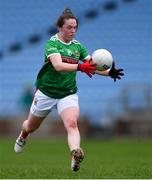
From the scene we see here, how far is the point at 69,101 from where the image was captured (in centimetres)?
900

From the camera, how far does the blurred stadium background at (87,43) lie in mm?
26422

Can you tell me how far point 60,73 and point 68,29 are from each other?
1.93 ft

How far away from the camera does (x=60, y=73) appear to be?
9.08 metres

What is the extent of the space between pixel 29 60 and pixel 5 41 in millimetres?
1171

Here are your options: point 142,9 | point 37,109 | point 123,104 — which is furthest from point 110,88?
point 37,109

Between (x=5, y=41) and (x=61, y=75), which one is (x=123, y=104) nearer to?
(x=5, y=41)

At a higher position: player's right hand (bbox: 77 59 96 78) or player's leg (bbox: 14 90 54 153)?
player's right hand (bbox: 77 59 96 78)

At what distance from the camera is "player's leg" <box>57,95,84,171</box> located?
8.37 m

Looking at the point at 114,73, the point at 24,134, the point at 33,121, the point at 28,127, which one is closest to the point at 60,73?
the point at 114,73

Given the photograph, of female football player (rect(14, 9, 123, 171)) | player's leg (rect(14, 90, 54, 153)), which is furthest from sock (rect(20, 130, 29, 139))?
female football player (rect(14, 9, 123, 171))

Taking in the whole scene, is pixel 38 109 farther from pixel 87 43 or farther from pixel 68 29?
pixel 87 43

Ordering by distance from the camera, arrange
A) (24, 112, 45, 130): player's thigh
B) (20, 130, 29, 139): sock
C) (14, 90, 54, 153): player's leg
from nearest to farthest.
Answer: (14, 90, 54, 153): player's leg < (24, 112, 45, 130): player's thigh < (20, 130, 29, 139): sock

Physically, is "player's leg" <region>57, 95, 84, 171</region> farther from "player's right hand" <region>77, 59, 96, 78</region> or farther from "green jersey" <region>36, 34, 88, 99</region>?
"player's right hand" <region>77, 59, 96, 78</region>

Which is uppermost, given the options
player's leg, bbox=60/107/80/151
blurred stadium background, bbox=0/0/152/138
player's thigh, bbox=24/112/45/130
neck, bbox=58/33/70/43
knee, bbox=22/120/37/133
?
neck, bbox=58/33/70/43
